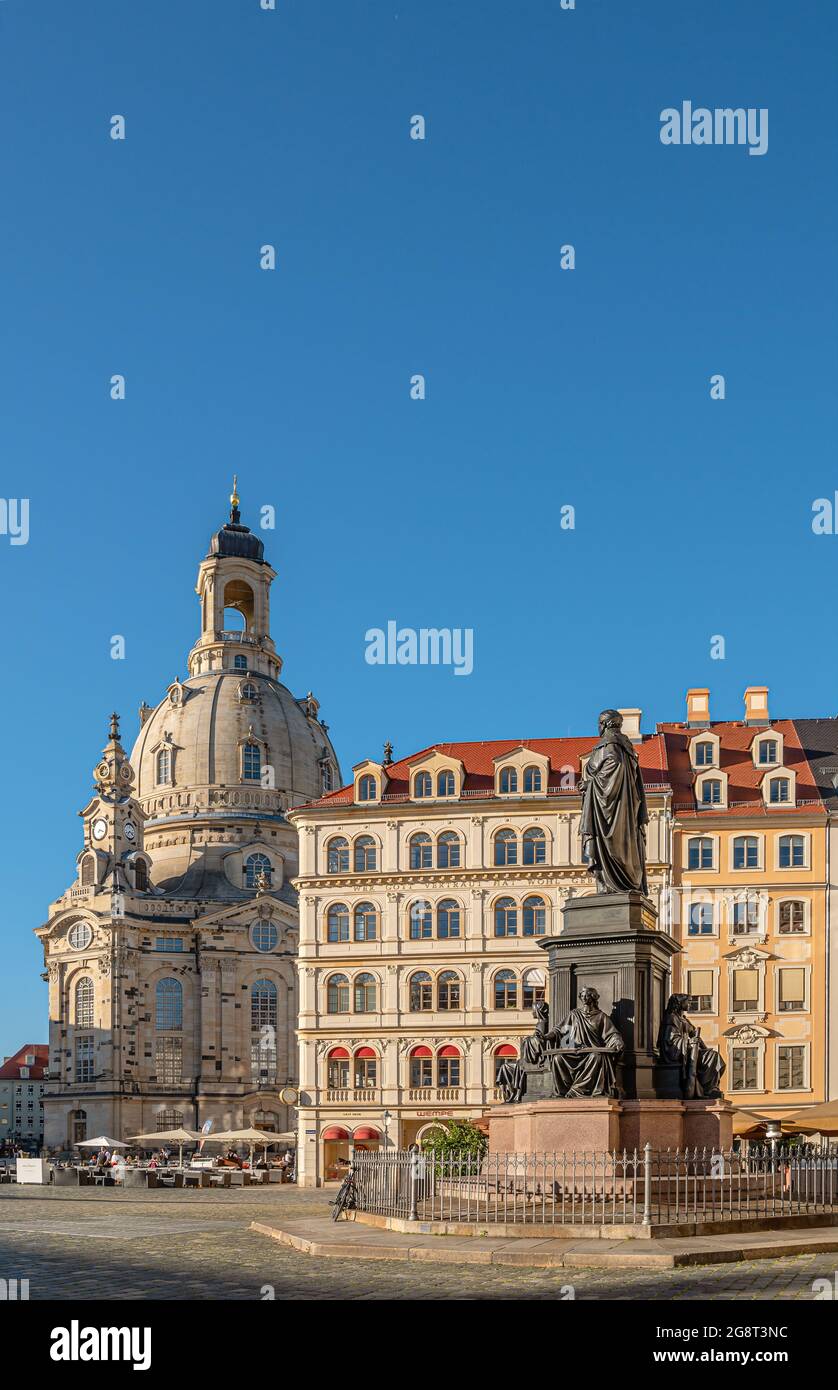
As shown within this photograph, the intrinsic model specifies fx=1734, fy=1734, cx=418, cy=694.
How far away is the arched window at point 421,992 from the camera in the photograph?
6544 cm

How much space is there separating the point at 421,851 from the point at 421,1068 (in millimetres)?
8161

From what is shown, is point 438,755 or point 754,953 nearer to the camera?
point 754,953

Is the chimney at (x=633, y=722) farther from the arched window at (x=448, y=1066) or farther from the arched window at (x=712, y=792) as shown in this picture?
the arched window at (x=448, y=1066)

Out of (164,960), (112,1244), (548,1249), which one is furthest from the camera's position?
(164,960)

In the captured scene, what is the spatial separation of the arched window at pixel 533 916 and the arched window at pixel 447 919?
2.59 meters

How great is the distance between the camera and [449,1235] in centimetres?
2383

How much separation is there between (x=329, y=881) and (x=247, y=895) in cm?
5294

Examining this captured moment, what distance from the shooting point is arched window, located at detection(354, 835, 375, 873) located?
218 ft

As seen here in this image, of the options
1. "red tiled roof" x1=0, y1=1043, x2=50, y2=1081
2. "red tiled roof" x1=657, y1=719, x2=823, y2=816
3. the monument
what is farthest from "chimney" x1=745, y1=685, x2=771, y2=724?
"red tiled roof" x1=0, y1=1043, x2=50, y2=1081

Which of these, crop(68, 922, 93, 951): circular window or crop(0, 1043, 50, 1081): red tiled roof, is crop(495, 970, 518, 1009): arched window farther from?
crop(0, 1043, 50, 1081): red tiled roof

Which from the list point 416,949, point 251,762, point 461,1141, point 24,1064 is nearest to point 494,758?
point 416,949
